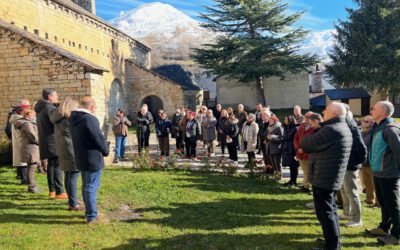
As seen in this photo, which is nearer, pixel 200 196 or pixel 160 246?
pixel 160 246

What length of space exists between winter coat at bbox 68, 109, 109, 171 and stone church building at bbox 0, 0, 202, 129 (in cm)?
626

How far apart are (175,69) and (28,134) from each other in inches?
1130

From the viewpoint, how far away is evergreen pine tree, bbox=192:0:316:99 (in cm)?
2530

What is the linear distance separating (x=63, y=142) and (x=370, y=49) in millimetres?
25714

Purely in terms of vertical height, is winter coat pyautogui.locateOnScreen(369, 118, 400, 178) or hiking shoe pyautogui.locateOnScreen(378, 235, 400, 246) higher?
winter coat pyautogui.locateOnScreen(369, 118, 400, 178)

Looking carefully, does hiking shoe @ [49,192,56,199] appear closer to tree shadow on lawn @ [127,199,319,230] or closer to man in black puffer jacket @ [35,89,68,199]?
man in black puffer jacket @ [35,89,68,199]

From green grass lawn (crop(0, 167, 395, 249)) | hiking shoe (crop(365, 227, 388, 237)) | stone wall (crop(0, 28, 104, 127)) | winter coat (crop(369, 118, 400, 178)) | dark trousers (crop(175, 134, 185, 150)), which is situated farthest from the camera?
dark trousers (crop(175, 134, 185, 150))

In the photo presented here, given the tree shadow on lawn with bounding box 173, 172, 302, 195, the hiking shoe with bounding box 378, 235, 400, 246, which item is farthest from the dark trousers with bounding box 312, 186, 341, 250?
the tree shadow on lawn with bounding box 173, 172, 302, 195

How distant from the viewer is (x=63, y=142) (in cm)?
527

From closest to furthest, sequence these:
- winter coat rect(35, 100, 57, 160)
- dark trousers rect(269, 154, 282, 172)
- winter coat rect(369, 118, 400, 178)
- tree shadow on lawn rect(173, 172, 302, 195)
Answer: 1. winter coat rect(369, 118, 400, 178)
2. winter coat rect(35, 100, 57, 160)
3. tree shadow on lawn rect(173, 172, 302, 195)
4. dark trousers rect(269, 154, 282, 172)

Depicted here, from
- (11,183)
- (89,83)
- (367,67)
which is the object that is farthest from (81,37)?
(367,67)

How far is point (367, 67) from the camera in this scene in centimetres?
2558

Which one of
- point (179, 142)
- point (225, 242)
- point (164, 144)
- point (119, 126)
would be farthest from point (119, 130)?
point (225, 242)

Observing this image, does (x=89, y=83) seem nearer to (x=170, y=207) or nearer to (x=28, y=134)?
(x=28, y=134)
